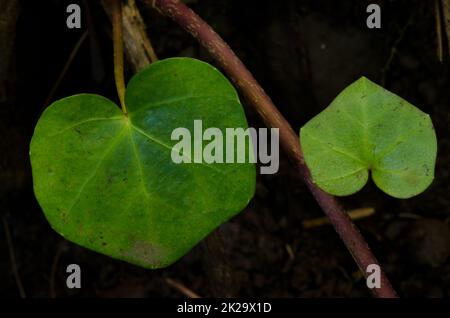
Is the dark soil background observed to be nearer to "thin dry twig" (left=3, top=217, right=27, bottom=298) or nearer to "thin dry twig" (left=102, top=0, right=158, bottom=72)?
"thin dry twig" (left=3, top=217, right=27, bottom=298)

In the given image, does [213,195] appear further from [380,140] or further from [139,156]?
[380,140]

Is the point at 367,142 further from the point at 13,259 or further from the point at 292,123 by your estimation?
the point at 13,259

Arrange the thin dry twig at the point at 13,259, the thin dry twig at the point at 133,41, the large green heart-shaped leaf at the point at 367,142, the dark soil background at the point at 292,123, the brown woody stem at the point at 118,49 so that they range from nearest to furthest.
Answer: the large green heart-shaped leaf at the point at 367,142
the brown woody stem at the point at 118,49
the thin dry twig at the point at 133,41
the dark soil background at the point at 292,123
the thin dry twig at the point at 13,259

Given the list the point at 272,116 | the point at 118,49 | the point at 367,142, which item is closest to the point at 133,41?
the point at 118,49

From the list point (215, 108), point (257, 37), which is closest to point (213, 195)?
point (215, 108)

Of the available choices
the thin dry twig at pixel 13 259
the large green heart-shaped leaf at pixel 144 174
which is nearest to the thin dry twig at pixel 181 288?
the thin dry twig at pixel 13 259

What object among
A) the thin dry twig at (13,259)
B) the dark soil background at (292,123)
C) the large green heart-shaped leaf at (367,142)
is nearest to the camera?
the large green heart-shaped leaf at (367,142)

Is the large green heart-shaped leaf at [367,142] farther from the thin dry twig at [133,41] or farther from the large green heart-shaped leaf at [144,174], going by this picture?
the thin dry twig at [133,41]

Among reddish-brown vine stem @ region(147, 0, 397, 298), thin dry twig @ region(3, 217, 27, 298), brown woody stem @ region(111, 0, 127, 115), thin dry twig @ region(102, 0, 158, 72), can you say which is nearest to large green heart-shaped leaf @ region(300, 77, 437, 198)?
reddish-brown vine stem @ region(147, 0, 397, 298)
